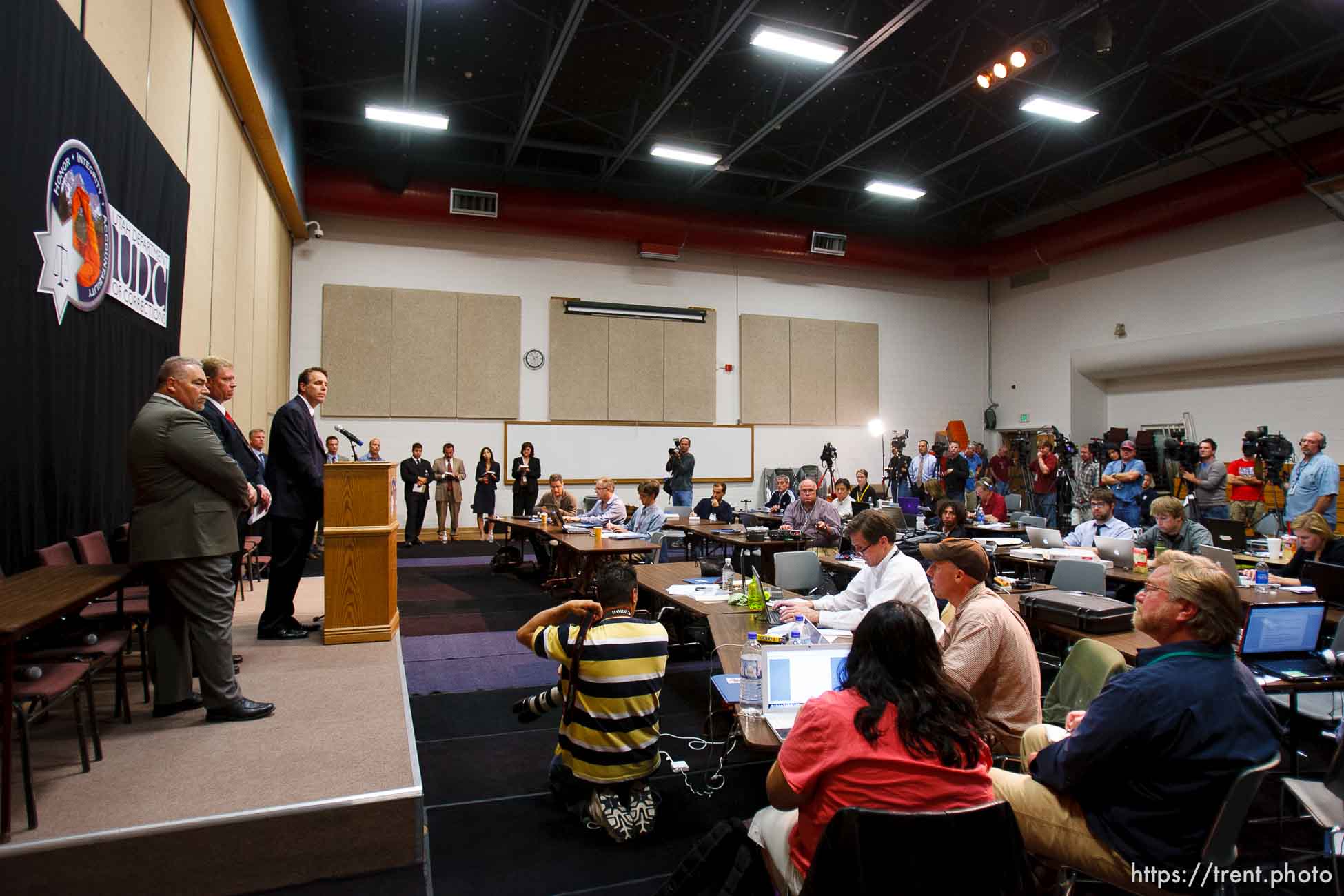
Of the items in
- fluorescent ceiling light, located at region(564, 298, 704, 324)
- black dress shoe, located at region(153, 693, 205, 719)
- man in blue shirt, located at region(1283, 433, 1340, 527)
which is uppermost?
fluorescent ceiling light, located at region(564, 298, 704, 324)

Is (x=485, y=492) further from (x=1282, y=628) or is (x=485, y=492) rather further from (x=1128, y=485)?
(x=1282, y=628)

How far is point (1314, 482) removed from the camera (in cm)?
690

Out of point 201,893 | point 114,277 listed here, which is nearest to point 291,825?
point 201,893

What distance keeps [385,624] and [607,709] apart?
6.10 feet

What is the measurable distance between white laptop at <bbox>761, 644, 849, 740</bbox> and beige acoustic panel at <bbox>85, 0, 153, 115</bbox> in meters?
4.22

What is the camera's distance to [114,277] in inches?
152

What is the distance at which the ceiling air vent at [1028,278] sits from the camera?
14.1 m

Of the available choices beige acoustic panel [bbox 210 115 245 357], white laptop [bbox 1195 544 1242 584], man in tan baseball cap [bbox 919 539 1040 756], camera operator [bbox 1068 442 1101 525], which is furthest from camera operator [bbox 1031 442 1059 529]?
beige acoustic panel [bbox 210 115 245 357]

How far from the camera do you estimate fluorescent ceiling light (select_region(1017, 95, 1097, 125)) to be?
8.73 m

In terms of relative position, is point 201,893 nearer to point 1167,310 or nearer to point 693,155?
point 693,155

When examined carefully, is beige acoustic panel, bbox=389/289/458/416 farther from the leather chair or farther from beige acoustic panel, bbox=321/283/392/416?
the leather chair

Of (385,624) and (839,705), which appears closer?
(839,705)

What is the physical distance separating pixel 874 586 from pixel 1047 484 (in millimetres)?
8626

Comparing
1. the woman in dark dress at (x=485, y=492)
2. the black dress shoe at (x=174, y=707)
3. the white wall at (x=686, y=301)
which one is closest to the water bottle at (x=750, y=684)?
the black dress shoe at (x=174, y=707)
